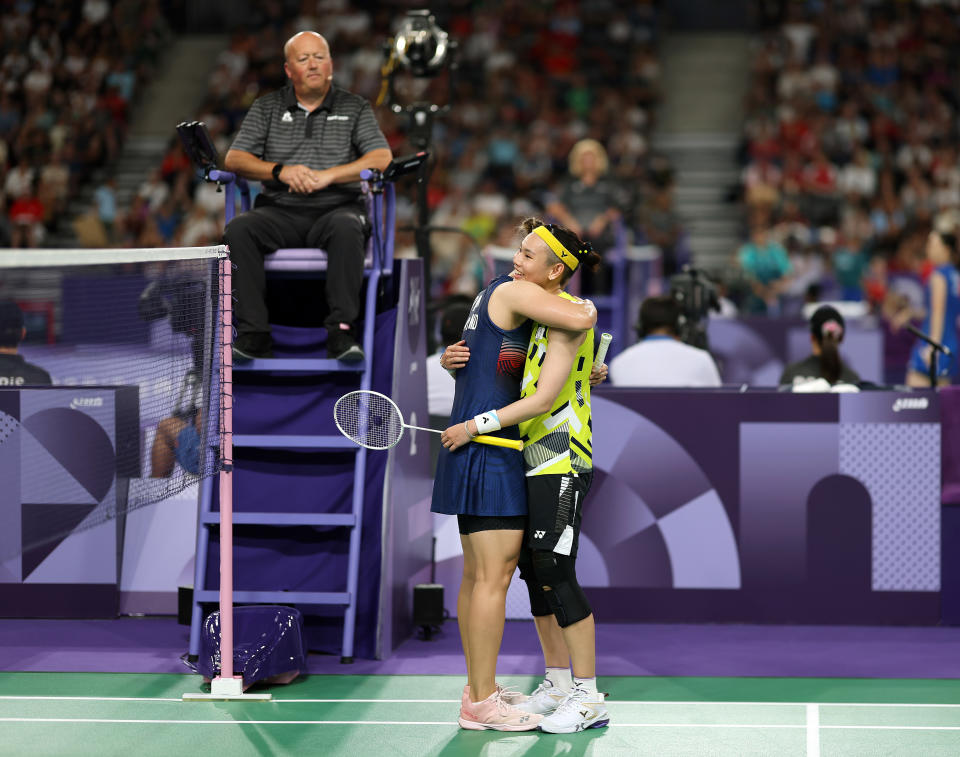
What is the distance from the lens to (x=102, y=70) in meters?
25.8

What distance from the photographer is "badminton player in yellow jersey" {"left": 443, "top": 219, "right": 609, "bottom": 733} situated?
610cm

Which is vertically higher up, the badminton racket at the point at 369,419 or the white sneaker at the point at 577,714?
the badminton racket at the point at 369,419

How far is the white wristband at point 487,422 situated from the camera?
237 inches

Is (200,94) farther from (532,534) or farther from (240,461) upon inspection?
(532,534)

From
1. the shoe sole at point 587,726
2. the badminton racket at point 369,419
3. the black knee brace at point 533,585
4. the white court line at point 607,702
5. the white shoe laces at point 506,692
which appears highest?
the badminton racket at point 369,419

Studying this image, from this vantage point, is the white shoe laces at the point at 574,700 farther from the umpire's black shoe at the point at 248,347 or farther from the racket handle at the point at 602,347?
the umpire's black shoe at the point at 248,347

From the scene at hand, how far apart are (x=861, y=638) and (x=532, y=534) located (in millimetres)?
2707

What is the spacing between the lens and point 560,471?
614 cm

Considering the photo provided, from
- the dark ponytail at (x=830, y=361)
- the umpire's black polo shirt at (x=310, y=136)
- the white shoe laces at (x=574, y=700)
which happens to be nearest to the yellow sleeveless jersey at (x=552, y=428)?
the white shoe laces at (x=574, y=700)

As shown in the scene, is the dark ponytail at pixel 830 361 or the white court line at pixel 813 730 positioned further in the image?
the dark ponytail at pixel 830 361

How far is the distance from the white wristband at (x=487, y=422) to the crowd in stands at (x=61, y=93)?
1751 cm

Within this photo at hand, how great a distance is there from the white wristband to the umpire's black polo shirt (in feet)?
7.43

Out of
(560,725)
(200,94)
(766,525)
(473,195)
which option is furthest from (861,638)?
(200,94)

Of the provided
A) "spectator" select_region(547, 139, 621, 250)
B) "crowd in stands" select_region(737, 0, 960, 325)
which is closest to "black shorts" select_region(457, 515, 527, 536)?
"spectator" select_region(547, 139, 621, 250)
